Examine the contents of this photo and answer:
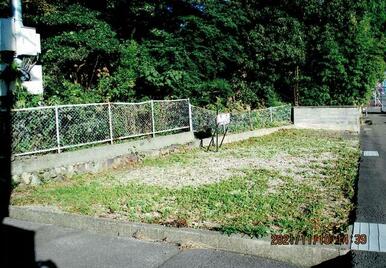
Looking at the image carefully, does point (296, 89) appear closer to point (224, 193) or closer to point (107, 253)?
point (224, 193)

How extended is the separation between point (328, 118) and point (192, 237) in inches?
669

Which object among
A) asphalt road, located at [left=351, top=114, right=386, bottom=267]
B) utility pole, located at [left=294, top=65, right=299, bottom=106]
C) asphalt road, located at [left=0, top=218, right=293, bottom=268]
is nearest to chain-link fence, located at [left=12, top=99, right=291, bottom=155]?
asphalt road, located at [left=0, top=218, right=293, bottom=268]

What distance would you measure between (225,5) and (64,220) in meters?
16.5

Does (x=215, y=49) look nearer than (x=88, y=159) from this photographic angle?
No

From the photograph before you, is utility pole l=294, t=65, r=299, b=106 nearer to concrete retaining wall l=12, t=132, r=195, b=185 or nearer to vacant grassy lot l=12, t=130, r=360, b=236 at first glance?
vacant grassy lot l=12, t=130, r=360, b=236

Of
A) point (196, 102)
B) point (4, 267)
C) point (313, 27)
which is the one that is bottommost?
point (4, 267)

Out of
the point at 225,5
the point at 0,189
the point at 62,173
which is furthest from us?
the point at 225,5

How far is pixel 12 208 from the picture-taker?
596cm

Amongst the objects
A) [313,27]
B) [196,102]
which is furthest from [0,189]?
[313,27]

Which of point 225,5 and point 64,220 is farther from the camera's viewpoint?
point 225,5

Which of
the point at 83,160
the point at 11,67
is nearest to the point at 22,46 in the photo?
the point at 11,67

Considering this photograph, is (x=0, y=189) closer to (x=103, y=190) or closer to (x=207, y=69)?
(x=103, y=190)

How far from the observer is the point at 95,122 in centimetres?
945

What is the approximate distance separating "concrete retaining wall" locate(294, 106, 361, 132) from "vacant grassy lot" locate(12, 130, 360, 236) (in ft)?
29.7
